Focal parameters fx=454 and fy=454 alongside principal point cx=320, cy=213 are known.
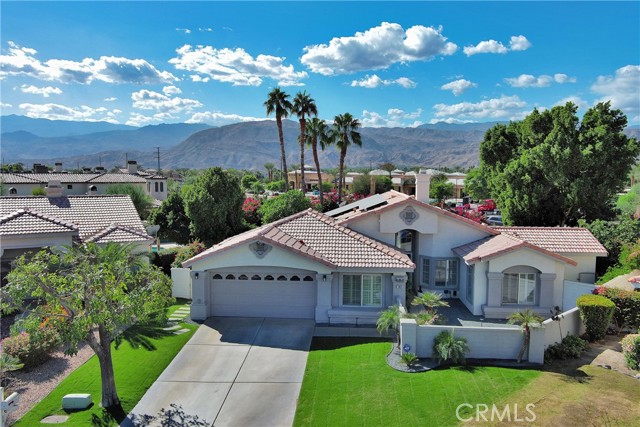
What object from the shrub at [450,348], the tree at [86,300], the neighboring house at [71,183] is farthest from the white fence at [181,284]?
the neighboring house at [71,183]

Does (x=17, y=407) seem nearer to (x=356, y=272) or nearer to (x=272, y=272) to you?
(x=272, y=272)

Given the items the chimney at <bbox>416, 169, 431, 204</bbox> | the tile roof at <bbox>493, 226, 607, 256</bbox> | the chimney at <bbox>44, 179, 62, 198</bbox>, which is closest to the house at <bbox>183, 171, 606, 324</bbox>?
the tile roof at <bbox>493, 226, 607, 256</bbox>

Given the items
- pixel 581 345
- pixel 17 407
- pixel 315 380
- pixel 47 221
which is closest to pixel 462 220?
pixel 581 345

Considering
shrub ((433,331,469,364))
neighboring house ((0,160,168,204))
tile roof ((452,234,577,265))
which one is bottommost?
shrub ((433,331,469,364))

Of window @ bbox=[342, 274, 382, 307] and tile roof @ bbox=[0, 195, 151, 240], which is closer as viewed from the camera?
window @ bbox=[342, 274, 382, 307]

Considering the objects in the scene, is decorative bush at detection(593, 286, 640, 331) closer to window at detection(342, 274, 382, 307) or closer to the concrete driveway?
window at detection(342, 274, 382, 307)

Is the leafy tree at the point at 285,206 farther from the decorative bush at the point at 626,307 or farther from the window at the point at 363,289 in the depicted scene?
the decorative bush at the point at 626,307
